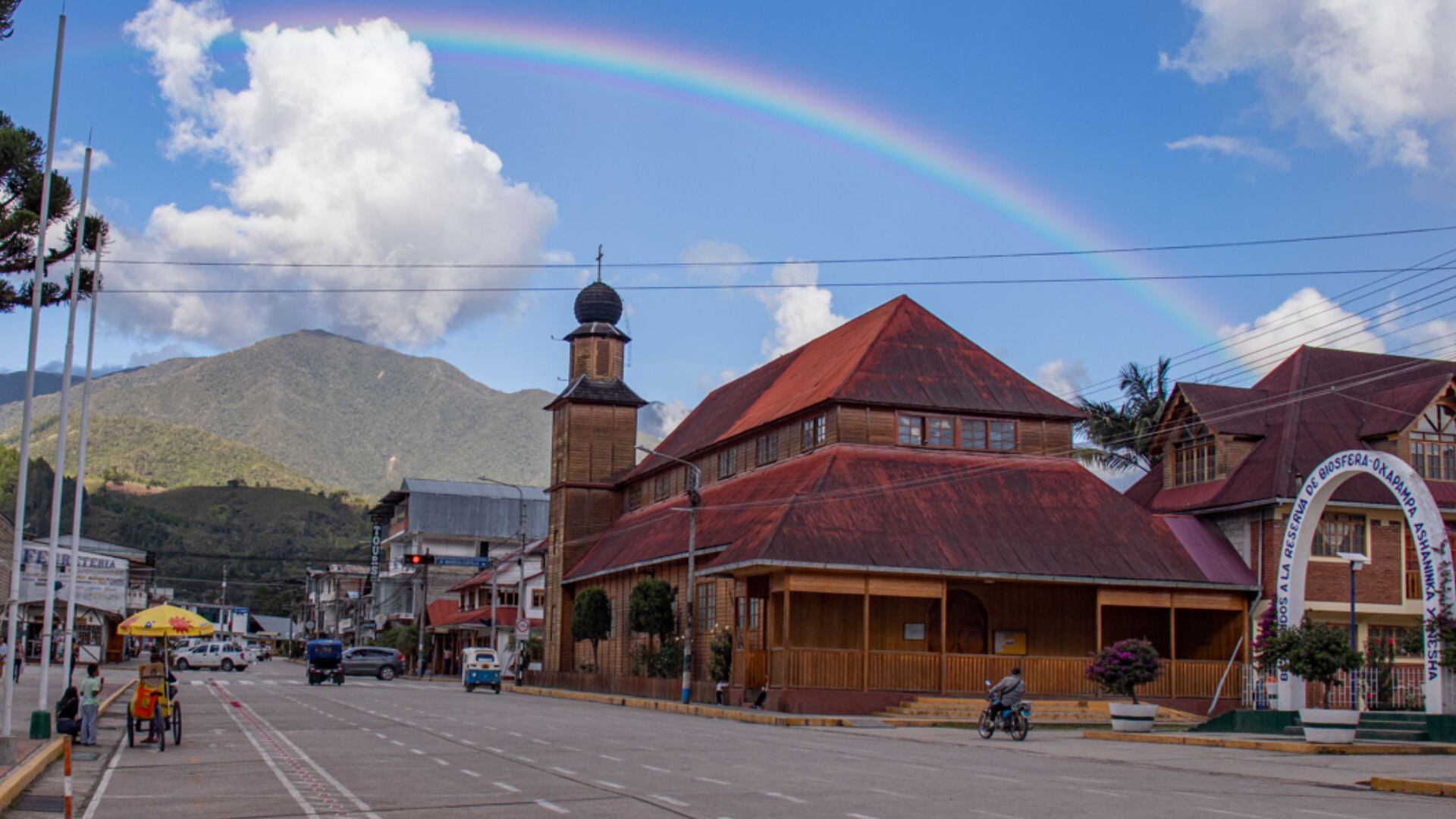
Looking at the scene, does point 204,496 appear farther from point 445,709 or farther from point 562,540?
point 445,709

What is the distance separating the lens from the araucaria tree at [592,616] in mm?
54031

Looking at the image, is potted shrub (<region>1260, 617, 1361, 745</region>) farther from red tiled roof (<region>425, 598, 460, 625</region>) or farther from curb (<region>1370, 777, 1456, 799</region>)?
red tiled roof (<region>425, 598, 460, 625</region>)

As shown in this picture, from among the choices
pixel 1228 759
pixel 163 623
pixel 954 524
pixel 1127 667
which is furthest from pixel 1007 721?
pixel 163 623

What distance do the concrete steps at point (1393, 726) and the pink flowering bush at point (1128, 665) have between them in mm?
4495

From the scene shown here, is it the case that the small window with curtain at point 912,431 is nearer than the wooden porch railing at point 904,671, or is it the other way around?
the wooden porch railing at point 904,671

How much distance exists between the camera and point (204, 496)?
164 m

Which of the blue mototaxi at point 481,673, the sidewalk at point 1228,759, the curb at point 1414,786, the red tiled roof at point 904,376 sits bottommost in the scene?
the blue mototaxi at point 481,673

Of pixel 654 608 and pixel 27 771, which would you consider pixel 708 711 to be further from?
pixel 27 771

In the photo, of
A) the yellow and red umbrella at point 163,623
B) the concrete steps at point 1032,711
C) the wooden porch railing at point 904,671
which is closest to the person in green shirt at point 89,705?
the yellow and red umbrella at point 163,623

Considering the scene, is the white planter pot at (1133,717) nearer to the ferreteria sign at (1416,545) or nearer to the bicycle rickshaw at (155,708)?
the ferreteria sign at (1416,545)

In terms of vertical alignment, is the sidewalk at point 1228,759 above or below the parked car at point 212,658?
above

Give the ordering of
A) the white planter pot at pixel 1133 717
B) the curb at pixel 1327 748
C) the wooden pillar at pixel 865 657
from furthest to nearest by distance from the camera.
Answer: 1. the wooden pillar at pixel 865 657
2. the white planter pot at pixel 1133 717
3. the curb at pixel 1327 748

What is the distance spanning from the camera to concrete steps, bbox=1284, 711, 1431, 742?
26094 mm

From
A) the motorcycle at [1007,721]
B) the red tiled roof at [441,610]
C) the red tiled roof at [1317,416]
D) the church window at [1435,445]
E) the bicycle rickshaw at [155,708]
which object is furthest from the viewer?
the red tiled roof at [441,610]
